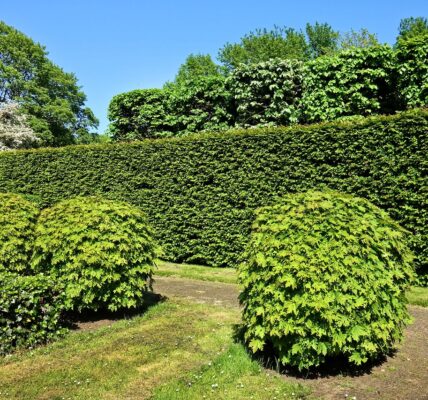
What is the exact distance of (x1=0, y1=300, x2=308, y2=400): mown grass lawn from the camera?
3949 mm

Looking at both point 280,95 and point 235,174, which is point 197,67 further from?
point 235,174

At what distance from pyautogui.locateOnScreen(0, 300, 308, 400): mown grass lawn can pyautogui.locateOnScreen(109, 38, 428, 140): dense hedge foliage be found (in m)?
9.62

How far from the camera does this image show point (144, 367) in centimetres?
454

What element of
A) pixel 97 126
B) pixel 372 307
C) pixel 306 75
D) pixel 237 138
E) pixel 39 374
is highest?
pixel 97 126

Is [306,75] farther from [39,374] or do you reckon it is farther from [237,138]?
[39,374]

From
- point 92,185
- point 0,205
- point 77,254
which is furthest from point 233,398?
point 92,185

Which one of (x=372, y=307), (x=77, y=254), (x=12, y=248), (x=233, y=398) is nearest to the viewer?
(x=233, y=398)

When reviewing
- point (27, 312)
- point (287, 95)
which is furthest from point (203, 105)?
point (27, 312)

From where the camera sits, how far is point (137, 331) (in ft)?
18.9

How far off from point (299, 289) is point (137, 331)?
2673mm

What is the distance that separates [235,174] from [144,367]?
22.5 feet

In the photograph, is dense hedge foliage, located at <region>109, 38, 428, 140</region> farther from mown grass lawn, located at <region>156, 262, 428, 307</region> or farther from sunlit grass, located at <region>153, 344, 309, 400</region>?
sunlit grass, located at <region>153, 344, 309, 400</region>


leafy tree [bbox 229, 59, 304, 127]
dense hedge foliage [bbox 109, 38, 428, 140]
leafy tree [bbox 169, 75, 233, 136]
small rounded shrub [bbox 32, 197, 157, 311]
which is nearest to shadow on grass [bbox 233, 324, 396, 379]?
small rounded shrub [bbox 32, 197, 157, 311]

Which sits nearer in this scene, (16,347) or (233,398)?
(233,398)
